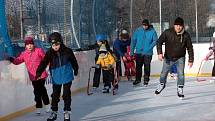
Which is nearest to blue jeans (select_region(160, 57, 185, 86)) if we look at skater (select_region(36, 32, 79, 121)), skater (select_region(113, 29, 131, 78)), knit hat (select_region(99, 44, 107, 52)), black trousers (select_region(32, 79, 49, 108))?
knit hat (select_region(99, 44, 107, 52))

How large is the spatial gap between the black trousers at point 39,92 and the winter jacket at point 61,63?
0.70 meters

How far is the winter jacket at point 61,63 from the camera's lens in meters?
6.88

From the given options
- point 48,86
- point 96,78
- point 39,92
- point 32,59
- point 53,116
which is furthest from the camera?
point 96,78

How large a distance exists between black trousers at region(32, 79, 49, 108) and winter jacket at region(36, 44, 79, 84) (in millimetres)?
699

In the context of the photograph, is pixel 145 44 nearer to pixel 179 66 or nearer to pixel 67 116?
pixel 179 66

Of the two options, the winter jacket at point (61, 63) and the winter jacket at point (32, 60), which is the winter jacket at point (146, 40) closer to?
the winter jacket at point (32, 60)

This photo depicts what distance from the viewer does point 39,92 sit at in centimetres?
773

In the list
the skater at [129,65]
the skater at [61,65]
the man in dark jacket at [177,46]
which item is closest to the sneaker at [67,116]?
the skater at [61,65]

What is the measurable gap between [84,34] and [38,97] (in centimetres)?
503

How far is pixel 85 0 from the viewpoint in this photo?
41.9 feet

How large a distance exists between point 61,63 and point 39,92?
1.04 metres

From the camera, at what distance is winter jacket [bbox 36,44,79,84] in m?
6.88

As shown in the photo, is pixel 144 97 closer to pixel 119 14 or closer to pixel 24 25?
pixel 24 25

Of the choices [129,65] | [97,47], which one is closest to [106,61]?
[97,47]
